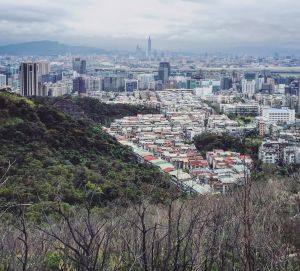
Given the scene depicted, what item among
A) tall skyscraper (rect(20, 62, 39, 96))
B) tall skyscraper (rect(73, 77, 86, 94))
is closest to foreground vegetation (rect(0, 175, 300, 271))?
tall skyscraper (rect(20, 62, 39, 96))

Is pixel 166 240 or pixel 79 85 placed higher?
pixel 166 240

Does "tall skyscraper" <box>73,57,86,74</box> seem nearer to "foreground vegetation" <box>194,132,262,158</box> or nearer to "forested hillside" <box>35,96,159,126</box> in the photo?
"forested hillside" <box>35,96,159,126</box>

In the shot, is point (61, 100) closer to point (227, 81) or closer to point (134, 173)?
point (134, 173)

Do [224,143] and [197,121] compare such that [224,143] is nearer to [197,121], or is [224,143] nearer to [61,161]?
[197,121]

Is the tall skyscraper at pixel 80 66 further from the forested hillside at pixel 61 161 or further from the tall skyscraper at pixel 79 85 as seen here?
the forested hillside at pixel 61 161

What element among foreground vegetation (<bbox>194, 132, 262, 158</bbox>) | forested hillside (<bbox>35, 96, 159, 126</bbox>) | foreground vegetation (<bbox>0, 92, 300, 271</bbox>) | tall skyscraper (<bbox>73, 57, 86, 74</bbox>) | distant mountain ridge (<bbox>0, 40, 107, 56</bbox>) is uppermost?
distant mountain ridge (<bbox>0, 40, 107, 56</bbox>)

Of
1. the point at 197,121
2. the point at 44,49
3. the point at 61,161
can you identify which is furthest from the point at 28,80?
the point at 44,49
